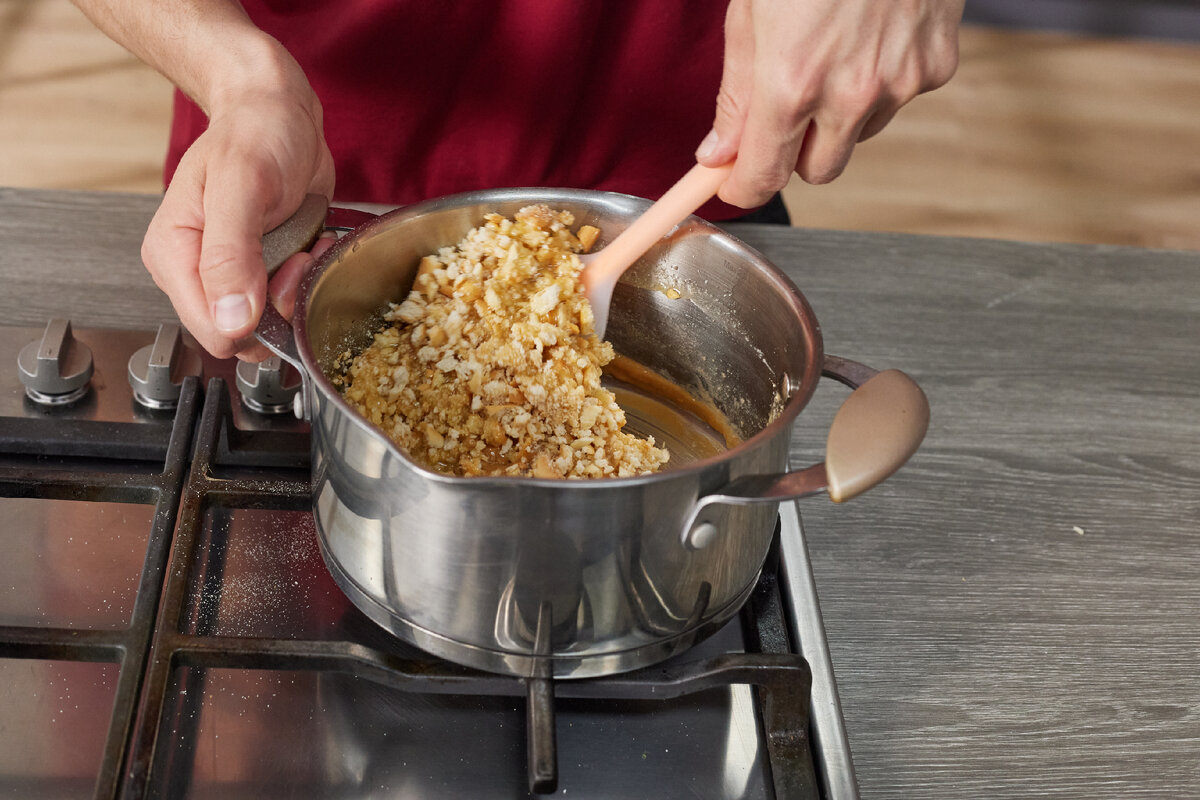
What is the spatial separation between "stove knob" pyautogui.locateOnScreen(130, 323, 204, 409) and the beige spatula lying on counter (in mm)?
255

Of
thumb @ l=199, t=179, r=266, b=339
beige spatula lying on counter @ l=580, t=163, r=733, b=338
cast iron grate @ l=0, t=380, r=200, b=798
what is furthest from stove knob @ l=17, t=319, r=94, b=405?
beige spatula lying on counter @ l=580, t=163, r=733, b=338

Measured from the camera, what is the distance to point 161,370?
663 mm

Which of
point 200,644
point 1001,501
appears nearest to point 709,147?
point 1001,501

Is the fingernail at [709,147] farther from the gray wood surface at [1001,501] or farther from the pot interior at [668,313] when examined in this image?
the gray wood surface at [1001,501]

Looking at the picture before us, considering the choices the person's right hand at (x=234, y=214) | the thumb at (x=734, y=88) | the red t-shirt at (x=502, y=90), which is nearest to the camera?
the person's right hand at (x=234, y=214)

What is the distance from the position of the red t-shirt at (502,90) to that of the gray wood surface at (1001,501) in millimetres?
151

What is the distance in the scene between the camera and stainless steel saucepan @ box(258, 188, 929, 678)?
18.2 inches

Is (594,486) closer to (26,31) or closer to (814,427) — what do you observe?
(814,427)

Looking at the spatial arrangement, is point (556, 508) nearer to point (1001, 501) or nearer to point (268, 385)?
point (268, 385)

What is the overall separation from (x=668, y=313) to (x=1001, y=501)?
0.83 feet

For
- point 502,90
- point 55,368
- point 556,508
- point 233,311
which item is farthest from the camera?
point 502,90

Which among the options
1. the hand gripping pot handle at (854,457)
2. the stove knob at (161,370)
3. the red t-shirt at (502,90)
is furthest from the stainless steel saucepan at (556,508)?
the red t-shirt at (502,90)

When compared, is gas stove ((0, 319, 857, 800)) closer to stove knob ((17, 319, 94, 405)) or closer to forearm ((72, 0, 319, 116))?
stove knob ((17, 319, 94, 405))

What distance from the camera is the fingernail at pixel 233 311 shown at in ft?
1.82
